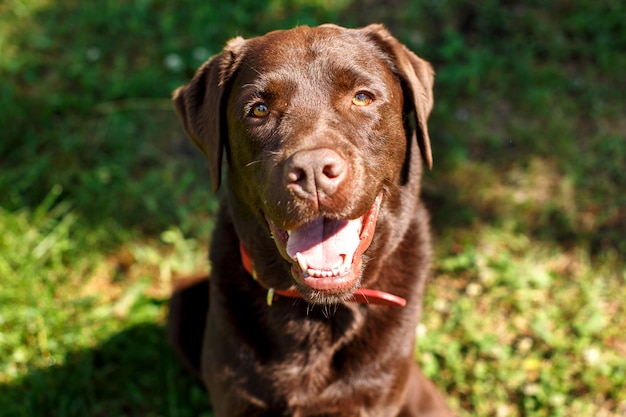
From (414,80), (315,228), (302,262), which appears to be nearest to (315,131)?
(315,228)

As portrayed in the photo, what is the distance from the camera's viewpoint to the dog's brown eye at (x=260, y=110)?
271cm

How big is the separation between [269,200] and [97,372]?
6.12 ft

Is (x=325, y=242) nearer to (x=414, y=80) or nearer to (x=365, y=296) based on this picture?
(x=365, y=296)

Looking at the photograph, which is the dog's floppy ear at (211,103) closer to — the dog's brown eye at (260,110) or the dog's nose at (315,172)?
the dog's brown eye at (260,110)

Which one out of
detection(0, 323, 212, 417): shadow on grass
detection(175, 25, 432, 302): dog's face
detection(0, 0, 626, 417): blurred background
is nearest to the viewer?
detection(175, 25, 432, 302): dog's face

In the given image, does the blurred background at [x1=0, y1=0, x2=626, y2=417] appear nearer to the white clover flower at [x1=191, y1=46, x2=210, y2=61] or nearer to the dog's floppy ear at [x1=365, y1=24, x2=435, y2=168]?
the white clover flower at [x1=191, y1=46, x2=210, y2=61]

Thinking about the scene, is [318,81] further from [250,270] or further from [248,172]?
[250,270]

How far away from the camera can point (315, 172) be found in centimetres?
235

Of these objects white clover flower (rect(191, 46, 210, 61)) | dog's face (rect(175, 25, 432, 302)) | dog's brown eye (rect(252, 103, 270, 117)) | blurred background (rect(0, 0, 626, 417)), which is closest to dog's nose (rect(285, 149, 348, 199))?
dog's face (rect(175, 25, 432, 302))

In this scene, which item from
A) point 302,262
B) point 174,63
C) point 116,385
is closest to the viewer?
point 302,262

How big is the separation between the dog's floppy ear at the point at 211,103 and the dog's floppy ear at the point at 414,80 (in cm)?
61

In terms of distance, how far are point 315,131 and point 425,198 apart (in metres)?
2.08

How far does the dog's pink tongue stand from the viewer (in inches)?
101

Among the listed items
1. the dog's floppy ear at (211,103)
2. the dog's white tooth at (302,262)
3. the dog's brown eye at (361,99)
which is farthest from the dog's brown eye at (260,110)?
the dog's white tooth at (302,262)
